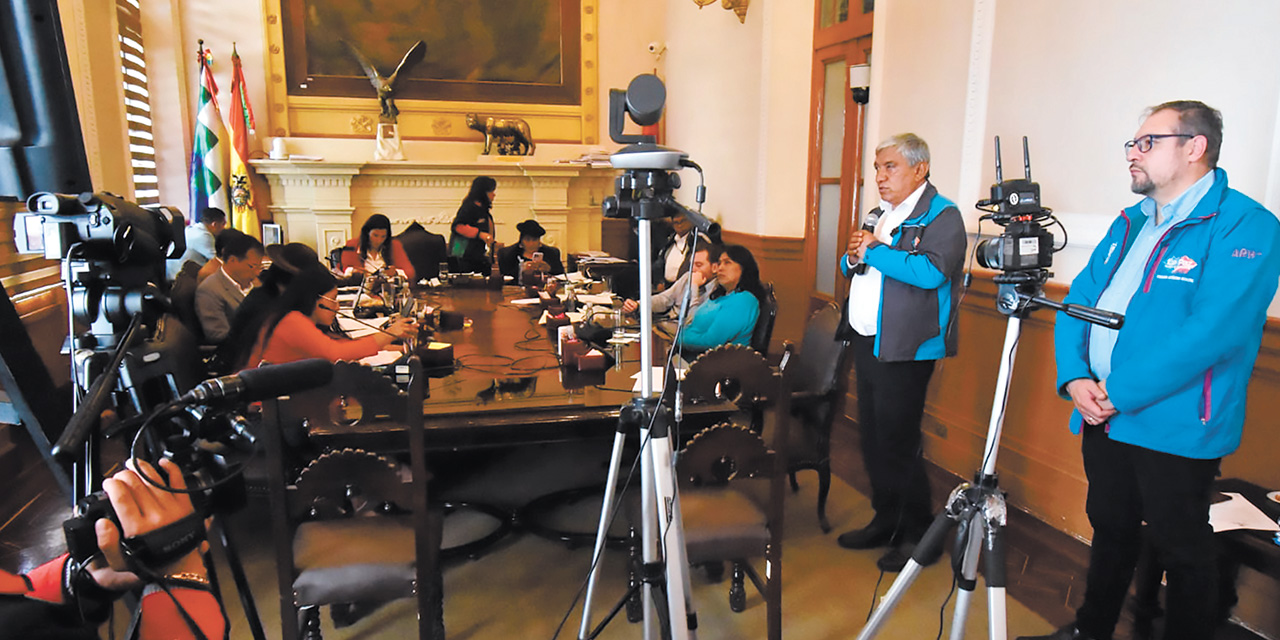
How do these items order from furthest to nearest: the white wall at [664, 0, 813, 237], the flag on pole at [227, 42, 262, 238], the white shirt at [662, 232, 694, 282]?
the flag on pole at [227, 42, 262, 238]
the white shirt at [662, 232, 694, 282]
the white wall at [664, 0, 813, 237]

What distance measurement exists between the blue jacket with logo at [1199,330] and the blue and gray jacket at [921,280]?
0.62 metres

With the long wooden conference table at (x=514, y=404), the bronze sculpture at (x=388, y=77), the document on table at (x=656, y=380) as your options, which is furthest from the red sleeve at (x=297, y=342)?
the bronze sculpture at (x=388, y=77)

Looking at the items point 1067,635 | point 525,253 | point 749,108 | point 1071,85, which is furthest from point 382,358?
point 749,108

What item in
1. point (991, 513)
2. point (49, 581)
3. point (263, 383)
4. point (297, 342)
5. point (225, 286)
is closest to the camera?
point (263, 383)

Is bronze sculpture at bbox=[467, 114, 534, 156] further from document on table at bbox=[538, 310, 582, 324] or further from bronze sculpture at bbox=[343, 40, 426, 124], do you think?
document on table at bbox=[538, 310, 582, 324]

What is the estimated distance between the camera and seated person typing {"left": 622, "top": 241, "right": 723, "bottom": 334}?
10.8ft

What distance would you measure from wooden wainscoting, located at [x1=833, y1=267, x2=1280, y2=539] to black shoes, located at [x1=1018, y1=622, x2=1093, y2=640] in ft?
2.31

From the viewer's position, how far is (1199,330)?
1618mm

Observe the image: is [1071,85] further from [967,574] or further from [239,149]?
[239,149]

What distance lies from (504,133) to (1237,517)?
6070 mm

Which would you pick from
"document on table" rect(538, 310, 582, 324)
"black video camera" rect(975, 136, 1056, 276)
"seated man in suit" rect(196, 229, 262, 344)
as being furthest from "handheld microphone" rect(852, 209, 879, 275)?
"seated man in suit" rect(196, 229, 262, 344)

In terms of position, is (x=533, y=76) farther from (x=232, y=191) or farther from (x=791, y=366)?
(x=791, y=366)

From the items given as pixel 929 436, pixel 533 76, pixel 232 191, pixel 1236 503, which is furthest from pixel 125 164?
pixel 1236 503

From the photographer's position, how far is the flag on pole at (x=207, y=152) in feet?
19.6
